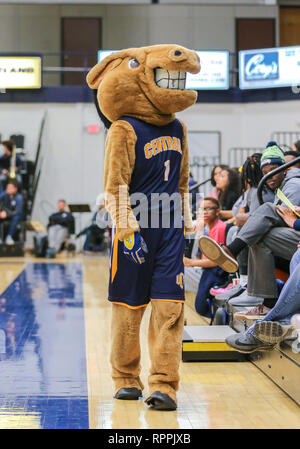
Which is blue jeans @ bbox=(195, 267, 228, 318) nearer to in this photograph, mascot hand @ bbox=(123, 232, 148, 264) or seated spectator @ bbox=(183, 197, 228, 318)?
seated spectator @ bbox=(183, 197, 228, 318)

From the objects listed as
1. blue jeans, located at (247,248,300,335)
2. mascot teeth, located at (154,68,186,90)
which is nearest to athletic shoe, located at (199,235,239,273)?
blue jeans, located at (247,248,300,335)

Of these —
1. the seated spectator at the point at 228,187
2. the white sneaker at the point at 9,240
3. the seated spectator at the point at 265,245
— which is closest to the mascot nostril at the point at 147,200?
the seated spectator at the point at 265,245

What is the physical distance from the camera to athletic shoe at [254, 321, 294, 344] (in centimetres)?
395

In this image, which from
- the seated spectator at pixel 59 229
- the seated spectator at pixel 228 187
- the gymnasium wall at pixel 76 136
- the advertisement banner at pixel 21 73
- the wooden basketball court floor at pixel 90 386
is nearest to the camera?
the wooden basketball court floor at pixel 90 386

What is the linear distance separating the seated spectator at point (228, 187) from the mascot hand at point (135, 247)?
4.69 meters

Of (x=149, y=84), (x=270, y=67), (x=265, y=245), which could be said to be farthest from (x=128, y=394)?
(x=270, y=67)

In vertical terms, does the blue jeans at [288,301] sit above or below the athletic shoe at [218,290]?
above

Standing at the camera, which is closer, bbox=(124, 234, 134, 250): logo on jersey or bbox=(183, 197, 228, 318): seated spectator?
bbox=(124, 234, 134, 250): logo on jersey

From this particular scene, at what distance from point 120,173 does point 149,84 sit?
0.51 metres

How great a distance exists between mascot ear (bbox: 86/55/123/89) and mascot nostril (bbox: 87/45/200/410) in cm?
1

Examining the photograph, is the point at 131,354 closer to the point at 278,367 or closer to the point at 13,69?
the point at 278,367

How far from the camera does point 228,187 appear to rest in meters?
8.43

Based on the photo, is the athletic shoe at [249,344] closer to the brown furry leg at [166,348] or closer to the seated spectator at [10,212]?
the brown furry leg at [166,348]

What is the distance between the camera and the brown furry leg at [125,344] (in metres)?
3.90
